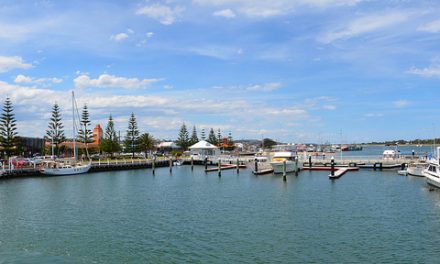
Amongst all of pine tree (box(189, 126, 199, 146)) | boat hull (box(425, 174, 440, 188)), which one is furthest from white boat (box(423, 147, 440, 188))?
pine tree (box(189, 126, 199, 146))

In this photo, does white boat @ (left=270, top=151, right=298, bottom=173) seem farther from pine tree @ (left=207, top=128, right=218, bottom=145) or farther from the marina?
pine tree @ (left=207, top=128, right=218, bottom=145)

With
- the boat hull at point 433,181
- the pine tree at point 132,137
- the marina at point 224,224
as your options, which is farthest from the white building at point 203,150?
the boat hull at point 433,181

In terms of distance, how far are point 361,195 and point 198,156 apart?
192 ft

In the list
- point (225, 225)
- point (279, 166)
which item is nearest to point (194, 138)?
point (279, 166)

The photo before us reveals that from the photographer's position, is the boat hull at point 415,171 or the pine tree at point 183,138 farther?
the pine tree at point 183,138

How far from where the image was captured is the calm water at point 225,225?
20.2 metres

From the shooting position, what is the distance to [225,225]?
26.3m

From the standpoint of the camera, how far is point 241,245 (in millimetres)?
21625

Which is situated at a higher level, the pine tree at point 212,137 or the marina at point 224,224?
the pine tree at point 212,137

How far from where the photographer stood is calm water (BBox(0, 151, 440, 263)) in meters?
20.2

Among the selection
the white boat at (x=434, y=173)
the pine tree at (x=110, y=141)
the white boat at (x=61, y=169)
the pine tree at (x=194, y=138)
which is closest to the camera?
the white boat at (x=434, y=173)

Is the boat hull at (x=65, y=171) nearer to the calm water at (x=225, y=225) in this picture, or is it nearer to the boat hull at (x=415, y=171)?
the calm water at (x=225, y=225)

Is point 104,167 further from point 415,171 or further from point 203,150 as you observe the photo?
point 415,171

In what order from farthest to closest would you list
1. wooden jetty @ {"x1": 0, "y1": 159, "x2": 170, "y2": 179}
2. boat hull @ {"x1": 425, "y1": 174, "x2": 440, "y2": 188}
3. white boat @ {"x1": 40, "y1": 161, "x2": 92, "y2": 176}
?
white boat @ {"x1": 40, "y1": 161, "x2": 92, "y2": 176} < wooden jetty @ {"x1": 0, "y1": 159, "x2": 170, "y2": 179} < boat hull @ {"x1": 425, "y1": 174, "x2": 440, "y2": 188}
